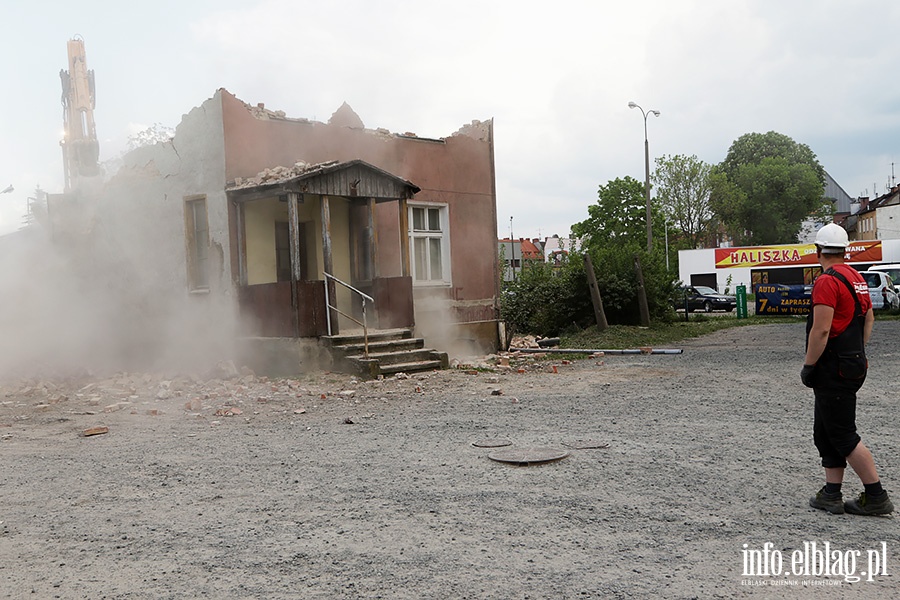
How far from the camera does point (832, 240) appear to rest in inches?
197

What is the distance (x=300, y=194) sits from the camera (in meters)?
13.3

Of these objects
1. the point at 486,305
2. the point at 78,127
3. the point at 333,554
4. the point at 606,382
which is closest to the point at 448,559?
the point at 333,554

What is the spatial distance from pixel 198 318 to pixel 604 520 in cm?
1164

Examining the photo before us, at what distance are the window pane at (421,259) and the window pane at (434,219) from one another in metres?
0.39

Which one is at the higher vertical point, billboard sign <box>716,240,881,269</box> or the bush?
billboard sign <box>716,240,881,269</box>

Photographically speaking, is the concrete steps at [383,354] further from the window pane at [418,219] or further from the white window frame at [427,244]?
the window pane at [418,219]

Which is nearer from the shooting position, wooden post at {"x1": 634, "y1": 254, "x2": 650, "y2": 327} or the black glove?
the black glove

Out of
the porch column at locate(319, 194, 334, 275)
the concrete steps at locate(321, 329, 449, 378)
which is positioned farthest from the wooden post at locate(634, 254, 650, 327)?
the porch column at locate(319, 194, 334, 275)

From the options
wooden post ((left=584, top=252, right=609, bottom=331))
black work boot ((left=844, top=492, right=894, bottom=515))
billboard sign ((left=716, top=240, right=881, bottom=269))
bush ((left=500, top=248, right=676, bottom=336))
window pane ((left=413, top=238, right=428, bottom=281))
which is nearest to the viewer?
black work boot ((left=844, top=492, right=894, bottom=515))

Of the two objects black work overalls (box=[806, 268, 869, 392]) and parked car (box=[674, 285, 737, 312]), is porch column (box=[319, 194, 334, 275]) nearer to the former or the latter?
black work overalls (box=[806, 268, 869, 392])

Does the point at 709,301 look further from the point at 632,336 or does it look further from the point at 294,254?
the point at 294,254

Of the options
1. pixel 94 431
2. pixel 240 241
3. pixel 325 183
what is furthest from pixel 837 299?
pixel 240 241

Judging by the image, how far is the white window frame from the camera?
54.4 feet

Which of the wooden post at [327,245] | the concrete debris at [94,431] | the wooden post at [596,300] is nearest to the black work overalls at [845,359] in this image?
the concrete debris at [94,431]
